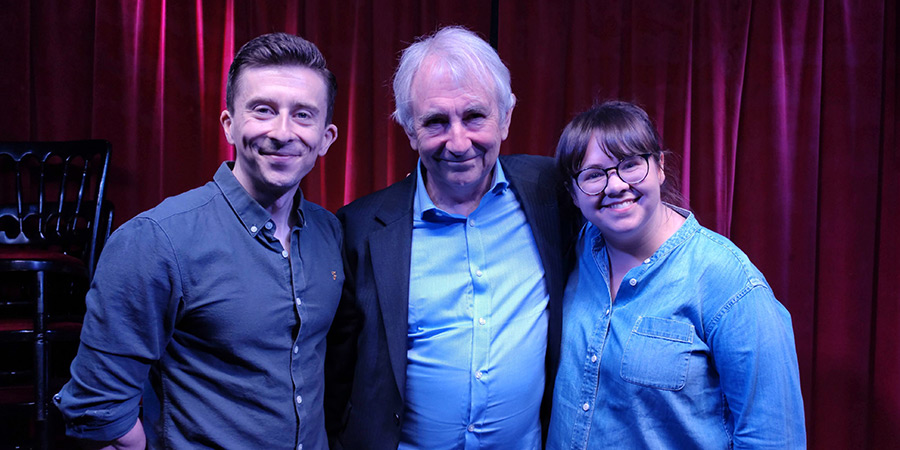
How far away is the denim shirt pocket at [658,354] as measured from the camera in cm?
115

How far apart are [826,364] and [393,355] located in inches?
99.7

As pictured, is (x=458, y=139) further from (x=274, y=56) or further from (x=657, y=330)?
(x=657, y=330)

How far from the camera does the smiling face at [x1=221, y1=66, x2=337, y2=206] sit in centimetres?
119

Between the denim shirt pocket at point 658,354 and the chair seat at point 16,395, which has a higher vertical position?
the denim shirt pocket at point 658,354

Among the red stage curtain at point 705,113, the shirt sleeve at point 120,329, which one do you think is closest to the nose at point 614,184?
the shirt sleeve at point 120,329

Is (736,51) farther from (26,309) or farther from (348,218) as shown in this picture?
(26,309)

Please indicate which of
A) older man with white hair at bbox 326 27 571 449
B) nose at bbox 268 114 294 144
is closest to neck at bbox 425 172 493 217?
older man with white hair at bbox 326 27 571 449

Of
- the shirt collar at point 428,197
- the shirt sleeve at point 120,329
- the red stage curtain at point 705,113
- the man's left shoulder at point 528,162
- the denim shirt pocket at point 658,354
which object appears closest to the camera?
the shirt sleeve at point 120,329

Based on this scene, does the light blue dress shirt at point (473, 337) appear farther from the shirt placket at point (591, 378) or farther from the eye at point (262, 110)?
the eye at point (262, 110)

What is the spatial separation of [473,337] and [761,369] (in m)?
0.67

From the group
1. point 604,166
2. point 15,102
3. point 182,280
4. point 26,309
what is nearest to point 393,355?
point 182,280

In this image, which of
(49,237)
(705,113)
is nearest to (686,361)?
(705,113)

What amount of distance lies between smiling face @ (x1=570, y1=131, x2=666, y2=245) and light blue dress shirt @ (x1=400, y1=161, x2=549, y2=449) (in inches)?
12.1

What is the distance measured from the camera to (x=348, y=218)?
61.9 inches
